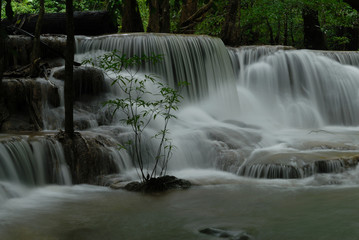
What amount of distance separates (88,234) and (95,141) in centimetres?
336

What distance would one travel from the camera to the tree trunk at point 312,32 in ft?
61.3

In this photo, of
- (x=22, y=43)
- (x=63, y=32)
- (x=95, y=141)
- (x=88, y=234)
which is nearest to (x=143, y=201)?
(x=88, y=234)

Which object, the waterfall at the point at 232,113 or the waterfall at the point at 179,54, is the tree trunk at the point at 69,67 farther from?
the waterfall at the point at 179,54

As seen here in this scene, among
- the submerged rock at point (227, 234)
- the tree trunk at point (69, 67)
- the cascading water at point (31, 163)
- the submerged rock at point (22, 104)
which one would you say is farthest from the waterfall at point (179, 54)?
the submerged rock at point (227, 234)

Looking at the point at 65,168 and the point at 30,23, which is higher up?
the point at 30,23

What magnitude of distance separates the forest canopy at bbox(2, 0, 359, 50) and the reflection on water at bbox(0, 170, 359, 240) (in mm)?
10368

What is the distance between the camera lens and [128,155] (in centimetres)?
831

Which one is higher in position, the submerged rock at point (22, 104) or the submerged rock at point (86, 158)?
the submerged rock at point (22, 104)

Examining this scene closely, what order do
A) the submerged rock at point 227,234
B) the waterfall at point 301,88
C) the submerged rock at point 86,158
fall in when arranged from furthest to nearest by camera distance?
the waterfall at point 301,88
the submerged rock at point 86,158
the submerged rock at point 227,234

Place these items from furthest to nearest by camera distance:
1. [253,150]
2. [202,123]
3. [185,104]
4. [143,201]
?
[185,104], [202,123], [253,150], [143,201]

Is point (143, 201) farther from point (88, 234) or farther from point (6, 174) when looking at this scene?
point (6, 174)

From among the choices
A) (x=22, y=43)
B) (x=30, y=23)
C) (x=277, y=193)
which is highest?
(x=30, y=23)

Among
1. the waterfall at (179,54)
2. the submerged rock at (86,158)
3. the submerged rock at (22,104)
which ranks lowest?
the submerged rock at (86,158)

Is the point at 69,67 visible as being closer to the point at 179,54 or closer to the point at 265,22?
the point at 179,54
